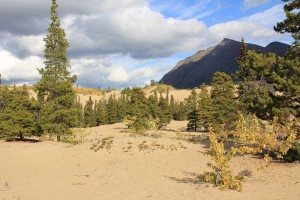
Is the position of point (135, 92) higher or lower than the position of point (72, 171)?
higher

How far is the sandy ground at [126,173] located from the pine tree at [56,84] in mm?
4537

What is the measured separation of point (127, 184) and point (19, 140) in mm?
Answer: 25805

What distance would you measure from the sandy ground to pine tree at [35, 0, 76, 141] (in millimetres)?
4537

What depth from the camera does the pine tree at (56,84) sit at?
37.6 metres

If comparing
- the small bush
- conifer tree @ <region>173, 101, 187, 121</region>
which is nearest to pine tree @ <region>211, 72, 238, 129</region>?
the small bush

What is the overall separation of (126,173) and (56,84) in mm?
19641

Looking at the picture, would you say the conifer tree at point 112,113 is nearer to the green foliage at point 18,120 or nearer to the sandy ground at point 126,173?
the green foliage at point 18,120

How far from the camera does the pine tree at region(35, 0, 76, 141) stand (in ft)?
123

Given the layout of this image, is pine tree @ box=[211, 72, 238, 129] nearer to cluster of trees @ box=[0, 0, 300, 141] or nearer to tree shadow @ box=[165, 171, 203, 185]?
cluster of trees @ box=[0, 0, 300, 141]

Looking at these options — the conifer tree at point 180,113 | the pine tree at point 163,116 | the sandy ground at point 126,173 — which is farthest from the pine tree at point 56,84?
the conifer tree at point 180,113

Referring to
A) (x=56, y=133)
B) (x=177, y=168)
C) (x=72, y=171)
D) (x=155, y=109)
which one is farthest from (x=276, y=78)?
(x=155, y=109)

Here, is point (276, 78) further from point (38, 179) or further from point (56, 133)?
point (56, 133)

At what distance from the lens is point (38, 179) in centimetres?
2119

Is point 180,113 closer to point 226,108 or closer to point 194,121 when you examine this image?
point 194,121
